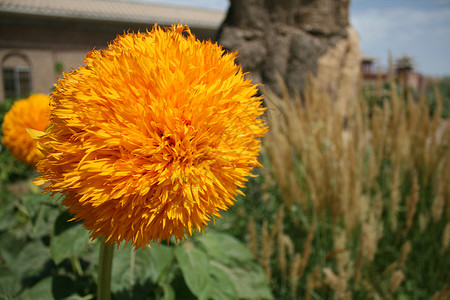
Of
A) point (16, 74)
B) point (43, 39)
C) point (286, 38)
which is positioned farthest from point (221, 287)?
point (16, 74)

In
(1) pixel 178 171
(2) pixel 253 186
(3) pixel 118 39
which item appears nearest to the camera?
(1) pixel 178 171

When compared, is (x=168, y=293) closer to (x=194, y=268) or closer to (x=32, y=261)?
(x=194, y=268)

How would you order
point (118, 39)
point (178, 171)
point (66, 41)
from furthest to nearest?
point (66, 41), point (118, 39), point (178, 171)

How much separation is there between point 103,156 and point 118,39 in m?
0.31

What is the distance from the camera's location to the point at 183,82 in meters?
0.71

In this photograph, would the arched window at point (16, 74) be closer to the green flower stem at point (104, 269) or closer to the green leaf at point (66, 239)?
the green leaf at point (66, 239)

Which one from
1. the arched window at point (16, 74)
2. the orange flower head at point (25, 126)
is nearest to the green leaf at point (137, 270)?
the orange flower head at point (25, 126)

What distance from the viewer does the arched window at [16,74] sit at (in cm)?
1413

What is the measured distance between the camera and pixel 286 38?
414cm

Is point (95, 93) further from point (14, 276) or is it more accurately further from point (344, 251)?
point (344, 251)

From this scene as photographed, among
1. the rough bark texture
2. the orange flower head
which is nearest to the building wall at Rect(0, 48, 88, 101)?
the rough bark texture

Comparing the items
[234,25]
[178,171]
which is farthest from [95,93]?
[234,25]

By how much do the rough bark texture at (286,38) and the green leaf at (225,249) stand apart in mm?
2770

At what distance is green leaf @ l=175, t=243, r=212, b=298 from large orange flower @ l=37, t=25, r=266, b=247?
0.59m
